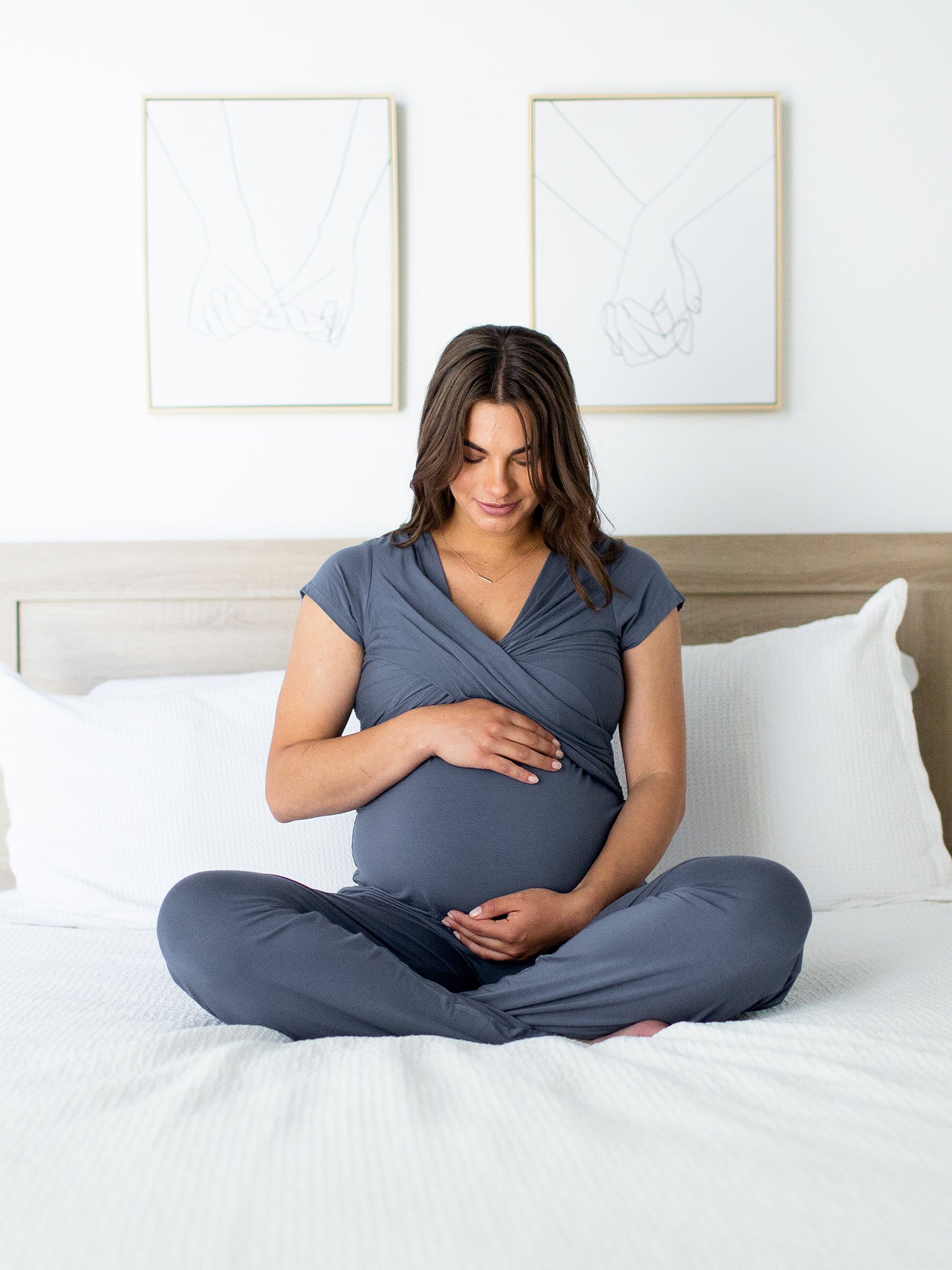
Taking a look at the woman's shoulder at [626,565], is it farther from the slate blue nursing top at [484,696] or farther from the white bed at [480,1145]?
the white bed at [480,1145]

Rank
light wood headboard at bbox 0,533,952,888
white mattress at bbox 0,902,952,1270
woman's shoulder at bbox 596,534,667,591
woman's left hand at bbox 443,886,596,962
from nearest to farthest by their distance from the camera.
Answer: white mattress at bbox 0,902,952,1270 < woman's left hand at bbox 443,886,596,962 < woman's shoulder at bbox 596,534,667,591 < light wood headboard at bbox 0,533,952,888

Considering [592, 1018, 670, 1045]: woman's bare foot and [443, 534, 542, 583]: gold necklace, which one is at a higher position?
[443, 534, 542, 583]: gold necklace

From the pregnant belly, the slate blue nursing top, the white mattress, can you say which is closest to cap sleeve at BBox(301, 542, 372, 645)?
the slate blue nursing top

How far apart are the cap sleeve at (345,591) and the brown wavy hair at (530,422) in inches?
2.9

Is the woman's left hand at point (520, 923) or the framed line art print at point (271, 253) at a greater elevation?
the framed line art print at point (271, 253)

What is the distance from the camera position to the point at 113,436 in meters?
2.00

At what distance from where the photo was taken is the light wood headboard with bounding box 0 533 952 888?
194 cm

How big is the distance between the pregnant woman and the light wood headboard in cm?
48

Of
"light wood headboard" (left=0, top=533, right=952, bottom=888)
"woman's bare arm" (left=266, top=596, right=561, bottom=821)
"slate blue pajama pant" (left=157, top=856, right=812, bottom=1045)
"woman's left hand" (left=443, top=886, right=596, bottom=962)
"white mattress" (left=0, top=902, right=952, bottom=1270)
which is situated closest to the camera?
"white mattress" (left=0, top=902, right=952, bottom=1270)

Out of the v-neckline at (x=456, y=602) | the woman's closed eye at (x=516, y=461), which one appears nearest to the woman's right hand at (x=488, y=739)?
the v-neckline at (x=456, y=602)

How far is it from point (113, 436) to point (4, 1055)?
4.35 feet

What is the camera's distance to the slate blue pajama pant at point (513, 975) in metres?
1.03

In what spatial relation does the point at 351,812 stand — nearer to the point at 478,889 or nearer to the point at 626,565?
the point at 478,889

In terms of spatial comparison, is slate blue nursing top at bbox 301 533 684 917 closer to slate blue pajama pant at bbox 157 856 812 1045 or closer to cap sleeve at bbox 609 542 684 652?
cap sleeve at bbox 609 542 684 652
